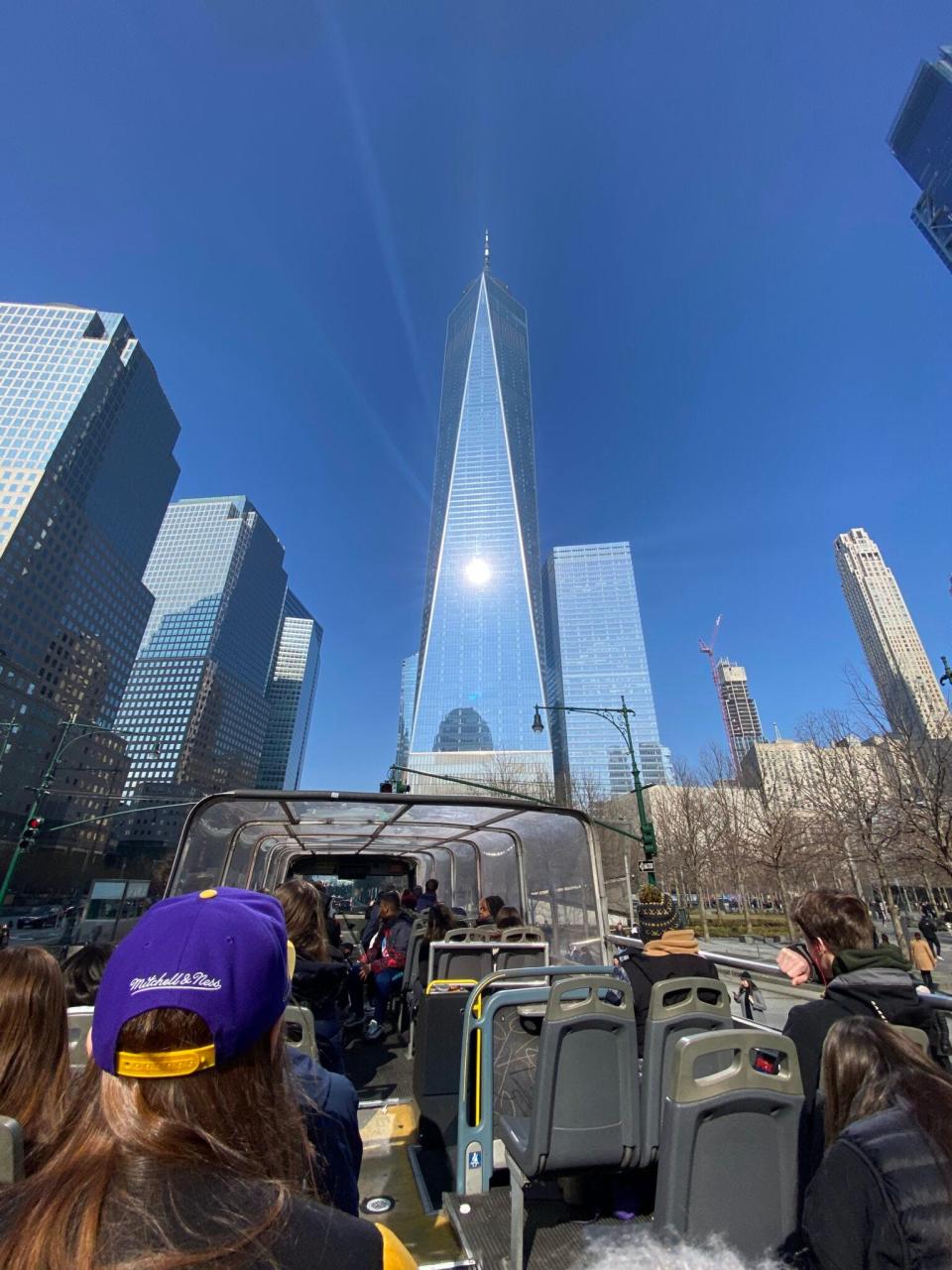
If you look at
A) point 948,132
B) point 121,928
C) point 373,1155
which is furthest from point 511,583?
point 373,1155

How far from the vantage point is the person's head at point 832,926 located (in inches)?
120

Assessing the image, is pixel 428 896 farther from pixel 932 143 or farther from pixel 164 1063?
pixel 932 143

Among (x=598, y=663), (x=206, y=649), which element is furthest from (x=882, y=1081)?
(x=206, y=649)

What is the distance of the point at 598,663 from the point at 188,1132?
151591 mm

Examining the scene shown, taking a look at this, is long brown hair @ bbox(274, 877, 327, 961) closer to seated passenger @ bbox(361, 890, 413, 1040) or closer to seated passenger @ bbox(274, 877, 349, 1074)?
seated passenger @ bbox(274, 877, 349, 1074)

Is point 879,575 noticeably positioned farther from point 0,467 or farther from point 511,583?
point 0,467

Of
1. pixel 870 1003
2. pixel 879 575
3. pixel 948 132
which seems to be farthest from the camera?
pixel 879 575

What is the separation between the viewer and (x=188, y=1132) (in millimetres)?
909

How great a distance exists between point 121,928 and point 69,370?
398 feet

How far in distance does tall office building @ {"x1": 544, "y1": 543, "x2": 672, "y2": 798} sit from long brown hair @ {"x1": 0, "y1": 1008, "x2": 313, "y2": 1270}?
114381 mm

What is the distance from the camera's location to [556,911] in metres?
7.16

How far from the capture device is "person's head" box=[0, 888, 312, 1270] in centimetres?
78

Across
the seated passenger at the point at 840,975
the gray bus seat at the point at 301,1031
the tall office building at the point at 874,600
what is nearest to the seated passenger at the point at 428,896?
the gray bus seat at the point at 301,1031

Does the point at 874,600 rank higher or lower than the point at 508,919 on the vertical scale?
higher
